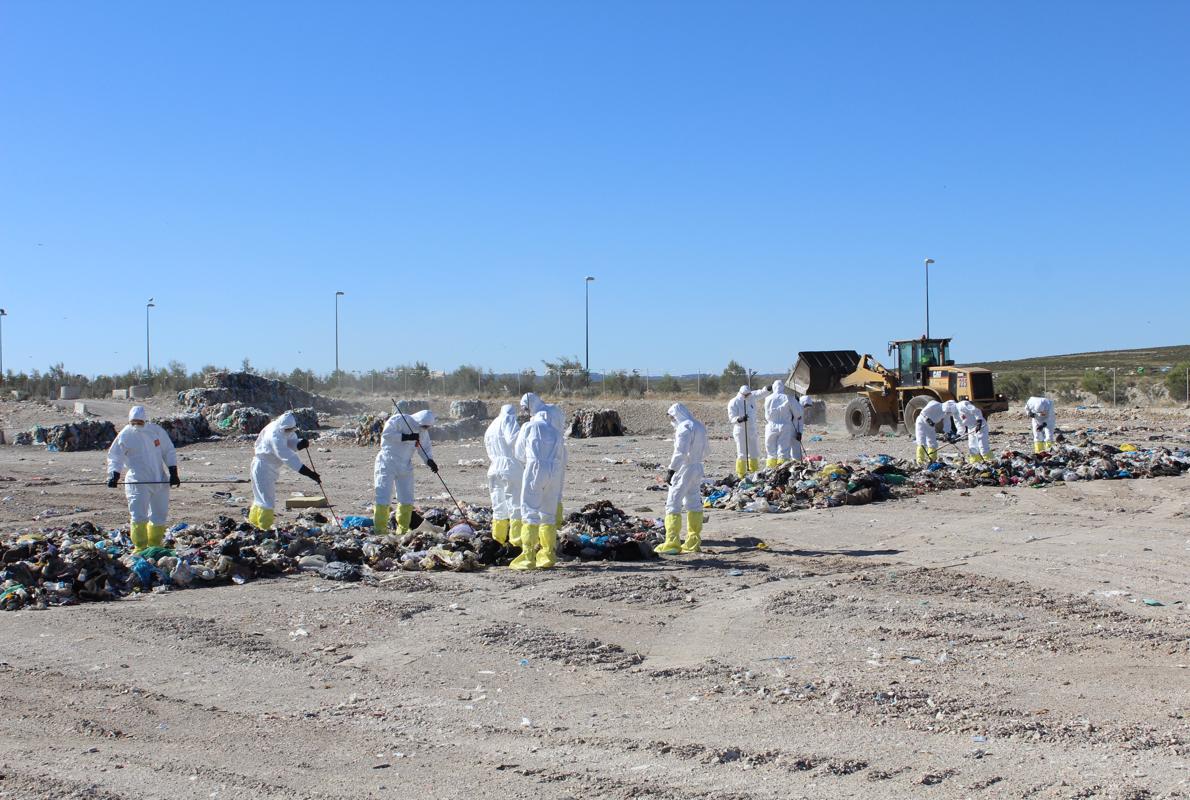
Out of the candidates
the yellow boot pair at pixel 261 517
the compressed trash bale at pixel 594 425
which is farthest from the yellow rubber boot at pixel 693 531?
the compressed trash bale at pixel 594 425

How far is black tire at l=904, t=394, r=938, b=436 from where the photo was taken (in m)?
27.5

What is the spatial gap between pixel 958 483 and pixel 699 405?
23.6 metres

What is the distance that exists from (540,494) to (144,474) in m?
4.75

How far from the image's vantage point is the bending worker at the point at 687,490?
41.2 feet

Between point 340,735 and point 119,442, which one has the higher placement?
point 119,442

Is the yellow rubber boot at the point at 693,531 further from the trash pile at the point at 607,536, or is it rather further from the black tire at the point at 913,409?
the black tire at the point at 913,409

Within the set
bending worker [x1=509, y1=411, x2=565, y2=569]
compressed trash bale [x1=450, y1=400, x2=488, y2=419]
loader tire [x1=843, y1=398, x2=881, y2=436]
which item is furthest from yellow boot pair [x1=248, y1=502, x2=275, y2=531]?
compressed trash bale [x1=450, y1=400, x2=488, y2=419]

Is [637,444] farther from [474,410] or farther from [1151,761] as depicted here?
[1151,761]

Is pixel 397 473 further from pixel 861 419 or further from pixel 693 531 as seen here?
pixel 861 419

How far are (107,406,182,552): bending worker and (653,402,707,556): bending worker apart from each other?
218 inches

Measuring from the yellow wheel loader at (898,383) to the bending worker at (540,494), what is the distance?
1771 cm

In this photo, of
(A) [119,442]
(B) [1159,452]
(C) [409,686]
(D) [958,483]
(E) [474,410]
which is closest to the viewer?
(C) [409,686]

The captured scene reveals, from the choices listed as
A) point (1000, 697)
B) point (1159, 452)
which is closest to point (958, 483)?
point (1159, 452)

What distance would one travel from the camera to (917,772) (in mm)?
5516
